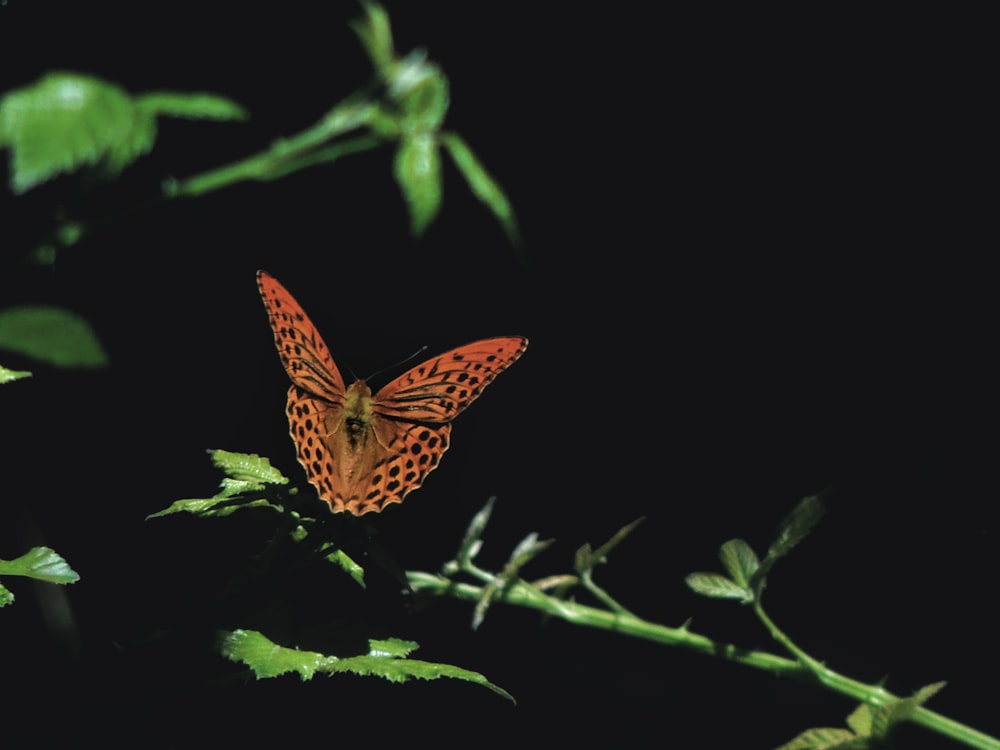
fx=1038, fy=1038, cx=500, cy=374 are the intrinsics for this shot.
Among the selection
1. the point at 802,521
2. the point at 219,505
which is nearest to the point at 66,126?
the point at 219,505

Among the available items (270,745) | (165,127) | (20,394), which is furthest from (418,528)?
(165,127)

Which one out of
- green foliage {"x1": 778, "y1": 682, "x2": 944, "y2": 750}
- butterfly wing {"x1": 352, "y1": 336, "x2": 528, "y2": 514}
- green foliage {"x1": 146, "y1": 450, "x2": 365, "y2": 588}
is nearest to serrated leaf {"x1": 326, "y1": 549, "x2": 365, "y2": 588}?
green foliage {"x1": 146, "y1": 450, "x2": 365, "y2": 588}

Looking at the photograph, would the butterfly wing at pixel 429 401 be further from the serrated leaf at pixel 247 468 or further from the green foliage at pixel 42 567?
the green foliage at pixel 42 567

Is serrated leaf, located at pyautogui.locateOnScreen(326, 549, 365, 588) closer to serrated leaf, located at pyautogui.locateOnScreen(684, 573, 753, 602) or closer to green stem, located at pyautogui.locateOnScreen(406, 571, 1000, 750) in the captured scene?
green stem, located at pyautogui.locateOnScreen(406, 571, 1000, 750)

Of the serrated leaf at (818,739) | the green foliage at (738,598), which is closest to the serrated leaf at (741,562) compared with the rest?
the green foliage at (738,598)

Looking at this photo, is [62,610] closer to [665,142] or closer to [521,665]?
[521,665]

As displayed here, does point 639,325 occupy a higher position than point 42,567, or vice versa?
point 42,567

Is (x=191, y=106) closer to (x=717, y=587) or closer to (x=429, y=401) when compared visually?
(x=429, y=401)
